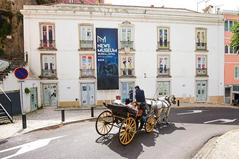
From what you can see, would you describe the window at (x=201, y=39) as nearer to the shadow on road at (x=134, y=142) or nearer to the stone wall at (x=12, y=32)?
the shadow on road at (x=134, y=142)

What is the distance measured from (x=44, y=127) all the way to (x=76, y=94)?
40.4 ft

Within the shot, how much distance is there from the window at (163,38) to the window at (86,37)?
7510 millimetres

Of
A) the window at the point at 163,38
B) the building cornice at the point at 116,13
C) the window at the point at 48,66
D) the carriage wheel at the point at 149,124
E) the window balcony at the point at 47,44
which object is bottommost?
the carriage wheel at the point at 149,124

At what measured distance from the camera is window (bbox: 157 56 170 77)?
26.2 meters

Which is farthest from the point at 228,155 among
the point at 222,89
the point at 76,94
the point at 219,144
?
the point at 222,89

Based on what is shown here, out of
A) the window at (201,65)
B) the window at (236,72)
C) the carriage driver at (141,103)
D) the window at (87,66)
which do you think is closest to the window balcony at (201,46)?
the window at (201,65)

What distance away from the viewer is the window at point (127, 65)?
2527cm

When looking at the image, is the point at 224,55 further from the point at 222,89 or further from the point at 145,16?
the point at 145,16

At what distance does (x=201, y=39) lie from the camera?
27.3 metres

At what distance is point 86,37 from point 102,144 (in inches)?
675

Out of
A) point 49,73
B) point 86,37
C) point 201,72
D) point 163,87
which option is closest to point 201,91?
point 201,72

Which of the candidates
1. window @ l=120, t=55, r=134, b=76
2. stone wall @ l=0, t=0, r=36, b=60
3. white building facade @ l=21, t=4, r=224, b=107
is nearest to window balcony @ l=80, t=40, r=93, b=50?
white building facade @ l=21, t=4, r=224, b=107

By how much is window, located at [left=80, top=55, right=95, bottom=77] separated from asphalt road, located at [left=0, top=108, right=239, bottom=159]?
12829 millimetres

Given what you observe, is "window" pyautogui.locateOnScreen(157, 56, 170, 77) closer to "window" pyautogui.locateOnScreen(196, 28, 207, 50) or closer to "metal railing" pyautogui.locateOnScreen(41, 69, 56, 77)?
"window" pyautogui.locateOnScreen(196, 28, 207, 50)
